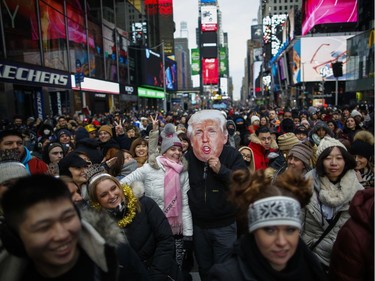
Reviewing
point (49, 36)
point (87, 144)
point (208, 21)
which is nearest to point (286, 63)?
point (49, 36)

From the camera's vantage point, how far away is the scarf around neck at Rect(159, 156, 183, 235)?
142 inches

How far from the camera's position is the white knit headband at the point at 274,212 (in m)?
1.76

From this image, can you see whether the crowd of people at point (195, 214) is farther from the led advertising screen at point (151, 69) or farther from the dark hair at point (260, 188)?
the led advertising screen at point (151, 69)

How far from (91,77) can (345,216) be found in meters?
25.9

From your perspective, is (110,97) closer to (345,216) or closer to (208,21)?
(345,216)

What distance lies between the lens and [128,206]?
2.71m

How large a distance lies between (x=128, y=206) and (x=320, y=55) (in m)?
59.9

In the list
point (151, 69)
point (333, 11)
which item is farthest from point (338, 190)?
point (333, 11)

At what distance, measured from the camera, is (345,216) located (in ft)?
9.45

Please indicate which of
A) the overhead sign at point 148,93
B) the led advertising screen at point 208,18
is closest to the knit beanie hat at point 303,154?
the overhead sign at point 148,93

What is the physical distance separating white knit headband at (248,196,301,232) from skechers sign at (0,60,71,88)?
15592 mm

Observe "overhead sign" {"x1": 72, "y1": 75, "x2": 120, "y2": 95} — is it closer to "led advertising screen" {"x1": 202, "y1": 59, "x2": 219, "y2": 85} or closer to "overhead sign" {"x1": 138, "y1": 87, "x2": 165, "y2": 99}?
"overhead sign" {"x1": 138, "y1": 87, "x2": 165, "y2": 99}

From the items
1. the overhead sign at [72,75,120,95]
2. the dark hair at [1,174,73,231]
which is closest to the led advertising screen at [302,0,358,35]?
the overhead sign at [72,75,120,95]

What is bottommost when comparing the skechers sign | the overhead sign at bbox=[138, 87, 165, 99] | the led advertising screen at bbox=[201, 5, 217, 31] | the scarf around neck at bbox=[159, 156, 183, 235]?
the scarf around neck at bbox=[159, 156, 183, 235]
